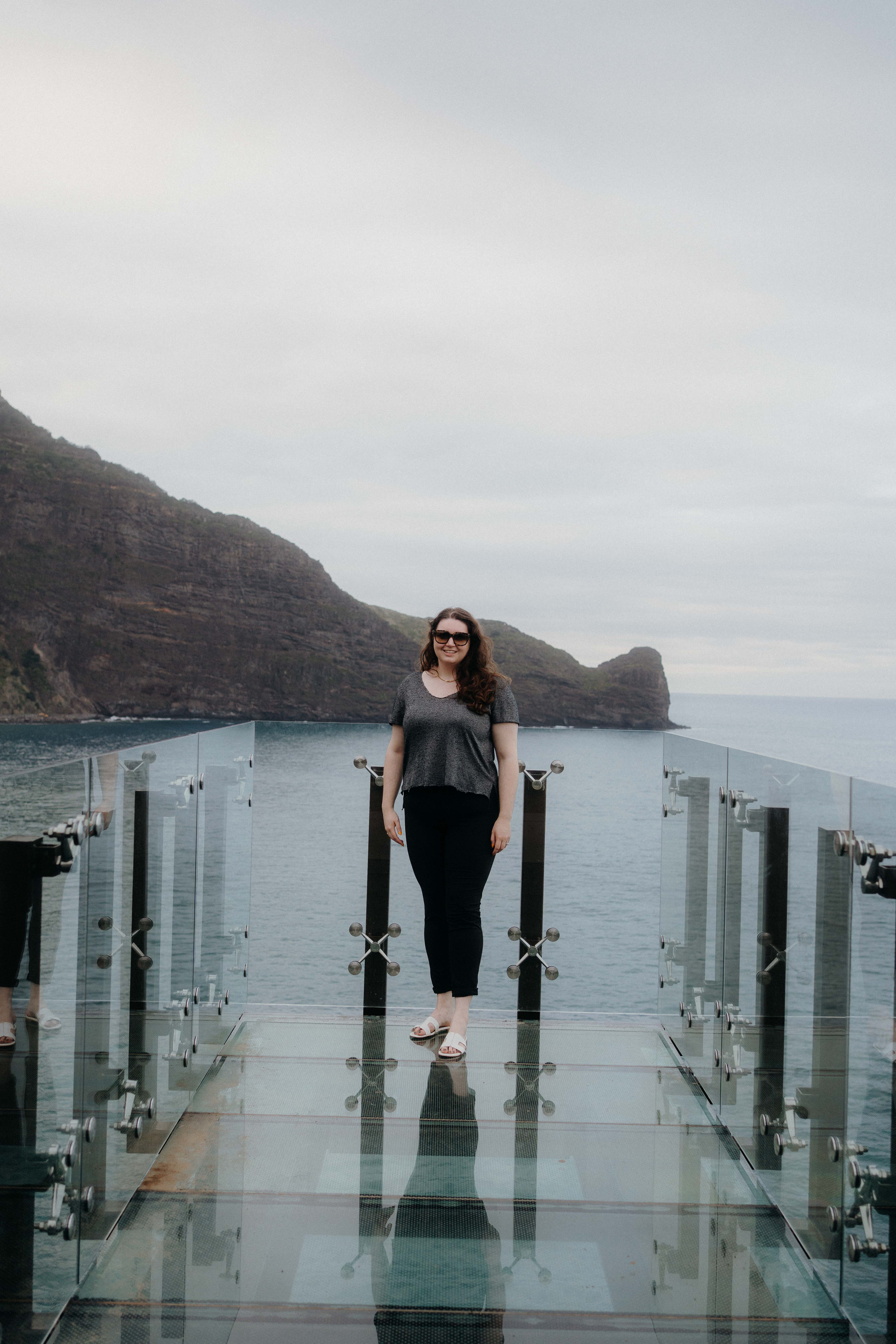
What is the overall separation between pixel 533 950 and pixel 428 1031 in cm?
51

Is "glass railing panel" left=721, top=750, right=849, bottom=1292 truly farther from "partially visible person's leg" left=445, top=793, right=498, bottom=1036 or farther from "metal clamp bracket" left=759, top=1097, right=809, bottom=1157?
"partially visible person's leg" left=445, top=793, right=498, bottom=1036

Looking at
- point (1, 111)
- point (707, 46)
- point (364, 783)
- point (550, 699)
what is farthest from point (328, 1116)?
point (550, 699)

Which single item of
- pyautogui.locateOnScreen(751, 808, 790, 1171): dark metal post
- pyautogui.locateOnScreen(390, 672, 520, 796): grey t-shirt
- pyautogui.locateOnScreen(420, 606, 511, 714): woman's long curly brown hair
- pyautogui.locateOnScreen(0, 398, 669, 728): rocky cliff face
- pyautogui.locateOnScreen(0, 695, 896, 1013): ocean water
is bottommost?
pyautogui.locateOnScreen(0, 695, 896, 1013): ocean water

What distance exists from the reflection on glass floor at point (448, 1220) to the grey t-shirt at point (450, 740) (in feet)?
2.75

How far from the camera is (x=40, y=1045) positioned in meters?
1.55

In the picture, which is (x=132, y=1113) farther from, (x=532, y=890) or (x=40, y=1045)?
(x=532, y=890)

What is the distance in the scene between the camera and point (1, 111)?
51125 mm

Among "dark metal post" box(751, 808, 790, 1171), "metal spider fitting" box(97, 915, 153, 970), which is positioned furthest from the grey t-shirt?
"metal spider fitting" box(97, 915, 153, 970)

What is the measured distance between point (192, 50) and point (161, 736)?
147 feet

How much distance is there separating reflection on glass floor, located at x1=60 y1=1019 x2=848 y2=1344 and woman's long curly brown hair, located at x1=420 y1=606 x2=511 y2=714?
109 centimetres

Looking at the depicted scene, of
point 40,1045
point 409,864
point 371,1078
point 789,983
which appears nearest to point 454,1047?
point 371,1078

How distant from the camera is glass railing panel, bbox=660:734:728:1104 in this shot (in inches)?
107

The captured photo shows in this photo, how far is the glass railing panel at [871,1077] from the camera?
1529mm

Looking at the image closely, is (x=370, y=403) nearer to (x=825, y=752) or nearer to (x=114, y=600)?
(x=114, y=600)
